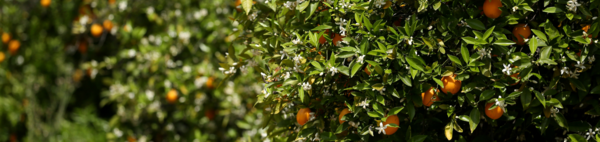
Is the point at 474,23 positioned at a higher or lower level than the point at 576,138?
higher

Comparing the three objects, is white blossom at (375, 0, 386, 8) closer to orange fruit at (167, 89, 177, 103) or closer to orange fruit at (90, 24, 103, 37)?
orange fruit at (167, 89, 177, 103)

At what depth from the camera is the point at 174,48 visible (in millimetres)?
3072

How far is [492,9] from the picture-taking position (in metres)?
1.26

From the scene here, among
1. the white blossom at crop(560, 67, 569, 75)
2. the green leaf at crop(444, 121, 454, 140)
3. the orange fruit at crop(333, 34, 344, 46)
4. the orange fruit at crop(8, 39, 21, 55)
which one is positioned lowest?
the green leaf at crop(444, 121, 454, 140)

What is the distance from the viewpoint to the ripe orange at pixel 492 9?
4.10 ft

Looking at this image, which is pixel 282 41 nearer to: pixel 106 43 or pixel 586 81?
pixel 586 81

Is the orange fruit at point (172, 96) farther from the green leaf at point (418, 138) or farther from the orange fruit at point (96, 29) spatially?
the green leaf at point (418, 138)

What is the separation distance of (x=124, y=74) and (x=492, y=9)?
284 cm

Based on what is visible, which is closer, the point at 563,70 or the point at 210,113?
the point at 563,70

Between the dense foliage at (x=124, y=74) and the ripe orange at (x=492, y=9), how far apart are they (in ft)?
4.48

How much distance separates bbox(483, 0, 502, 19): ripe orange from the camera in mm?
1251

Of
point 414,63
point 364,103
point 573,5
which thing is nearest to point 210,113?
point 364,103

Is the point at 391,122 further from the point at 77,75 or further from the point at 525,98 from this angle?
the point at 77,75

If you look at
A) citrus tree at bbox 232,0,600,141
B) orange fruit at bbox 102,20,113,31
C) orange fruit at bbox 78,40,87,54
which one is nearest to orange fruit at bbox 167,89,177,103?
orange fruit at bbox 102,20,113,31
